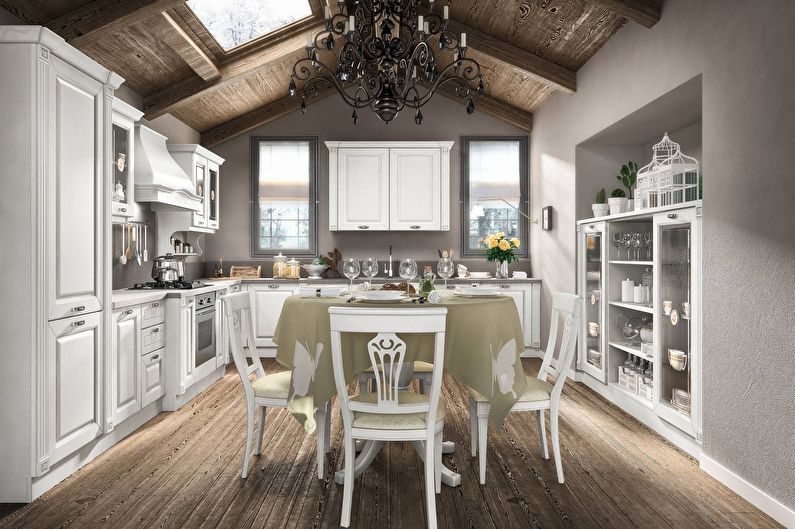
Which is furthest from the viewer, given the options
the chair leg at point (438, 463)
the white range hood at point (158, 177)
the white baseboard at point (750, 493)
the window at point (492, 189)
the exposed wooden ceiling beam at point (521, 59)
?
the window at point (492, 189)

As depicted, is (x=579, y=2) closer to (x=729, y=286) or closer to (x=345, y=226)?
(x=729, y=286)

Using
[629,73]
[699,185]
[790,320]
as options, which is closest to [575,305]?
[790,320]

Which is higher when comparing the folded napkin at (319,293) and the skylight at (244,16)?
the skylight at (244,16)

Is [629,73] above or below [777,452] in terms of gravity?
above

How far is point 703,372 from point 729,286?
1.72ft

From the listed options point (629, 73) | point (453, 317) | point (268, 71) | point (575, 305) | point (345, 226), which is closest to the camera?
point (453, 317)

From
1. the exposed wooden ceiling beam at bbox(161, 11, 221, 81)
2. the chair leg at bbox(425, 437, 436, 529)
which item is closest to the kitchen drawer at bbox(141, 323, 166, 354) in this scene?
the exposed wooden ceiling beam at bbox(161, 11, 221, 81)

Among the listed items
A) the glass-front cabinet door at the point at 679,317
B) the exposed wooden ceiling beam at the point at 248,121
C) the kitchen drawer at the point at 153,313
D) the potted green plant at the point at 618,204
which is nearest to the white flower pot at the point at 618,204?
the potted green plant at the point at 618,204

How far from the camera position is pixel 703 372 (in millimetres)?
2939

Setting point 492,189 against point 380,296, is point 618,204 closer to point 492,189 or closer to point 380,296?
point 380,296

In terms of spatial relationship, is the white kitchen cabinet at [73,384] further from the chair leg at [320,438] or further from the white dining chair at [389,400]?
the white dining chair at [389,400]

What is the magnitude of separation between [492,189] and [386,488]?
4652mm

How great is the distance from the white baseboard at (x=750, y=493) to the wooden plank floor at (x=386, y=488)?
38 millimetres

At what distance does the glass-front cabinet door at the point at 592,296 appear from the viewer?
4.40 meters
